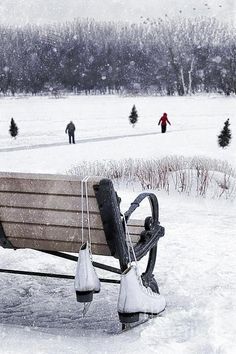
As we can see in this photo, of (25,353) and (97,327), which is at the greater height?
(25,353)

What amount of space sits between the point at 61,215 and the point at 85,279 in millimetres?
433

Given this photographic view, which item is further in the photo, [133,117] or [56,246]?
[133,117]

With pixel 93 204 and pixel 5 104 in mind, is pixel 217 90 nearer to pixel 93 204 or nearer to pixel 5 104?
pixel 5 104

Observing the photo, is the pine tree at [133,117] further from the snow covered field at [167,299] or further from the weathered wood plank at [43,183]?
the weathered wood plank at [43,183]

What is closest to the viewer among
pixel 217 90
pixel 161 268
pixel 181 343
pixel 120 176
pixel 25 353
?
pixel 25 353

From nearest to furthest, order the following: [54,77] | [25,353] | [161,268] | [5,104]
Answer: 1. [25,353]
2. [161,268]
3. [5,104]
4. [54,77]

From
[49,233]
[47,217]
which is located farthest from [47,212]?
[49,233]

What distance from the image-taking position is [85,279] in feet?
10.7

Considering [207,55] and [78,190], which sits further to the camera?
[207,55]

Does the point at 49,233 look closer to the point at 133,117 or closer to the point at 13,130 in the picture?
the point at 13,130

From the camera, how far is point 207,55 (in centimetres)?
8469

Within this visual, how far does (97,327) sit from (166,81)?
7954cm

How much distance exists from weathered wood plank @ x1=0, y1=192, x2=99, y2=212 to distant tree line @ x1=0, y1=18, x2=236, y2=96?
66397mm

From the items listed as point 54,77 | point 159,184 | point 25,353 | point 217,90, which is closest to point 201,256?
point 25,353
